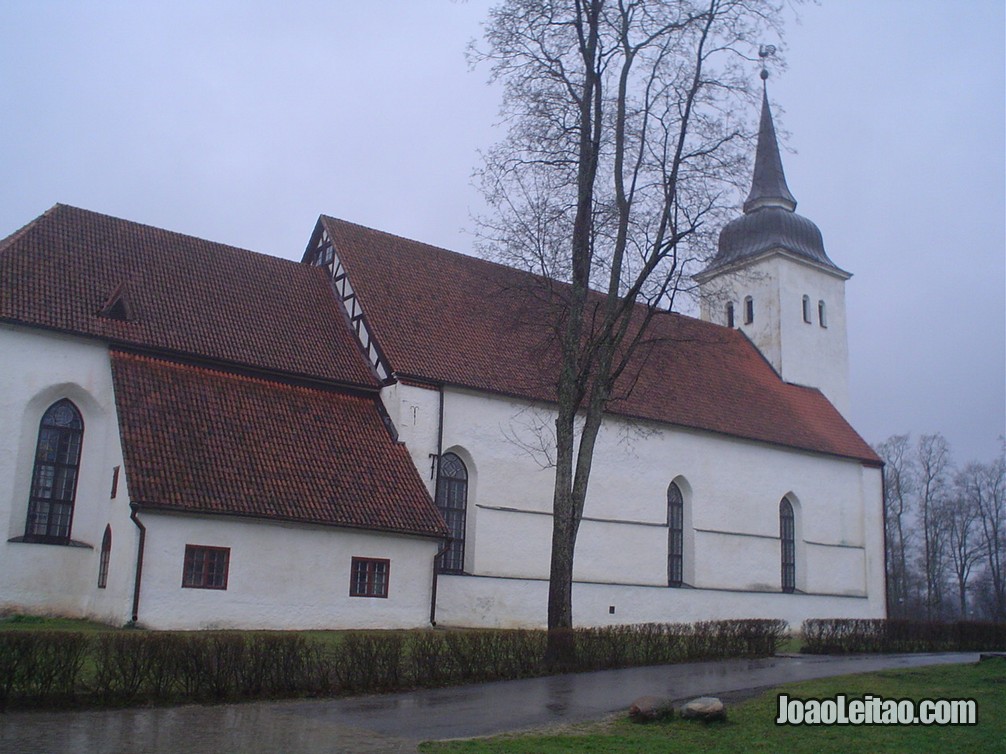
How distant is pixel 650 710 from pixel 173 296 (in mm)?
16861

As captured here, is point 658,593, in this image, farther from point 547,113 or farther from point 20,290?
point 20,290

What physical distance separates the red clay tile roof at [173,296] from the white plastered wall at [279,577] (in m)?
4.75

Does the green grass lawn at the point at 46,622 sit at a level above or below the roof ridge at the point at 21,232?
below

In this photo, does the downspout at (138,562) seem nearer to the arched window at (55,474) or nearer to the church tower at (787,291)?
the arched window at (55,474)

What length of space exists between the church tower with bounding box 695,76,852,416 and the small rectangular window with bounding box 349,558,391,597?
64.5ft

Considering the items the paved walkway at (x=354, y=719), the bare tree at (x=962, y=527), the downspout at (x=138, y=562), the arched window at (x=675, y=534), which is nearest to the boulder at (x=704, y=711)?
the paved walkway at (x=354, y=719)

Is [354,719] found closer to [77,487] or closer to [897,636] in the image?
[77,487]

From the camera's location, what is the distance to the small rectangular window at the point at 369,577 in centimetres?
2152

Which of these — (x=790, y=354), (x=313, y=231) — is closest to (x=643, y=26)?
(x=313, y=231)

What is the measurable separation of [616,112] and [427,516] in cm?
986

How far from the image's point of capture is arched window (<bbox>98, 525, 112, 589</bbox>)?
2019cm

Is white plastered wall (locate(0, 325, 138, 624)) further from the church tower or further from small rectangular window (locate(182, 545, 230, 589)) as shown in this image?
the church tower

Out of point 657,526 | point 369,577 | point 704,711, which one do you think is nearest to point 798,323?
point 657,526

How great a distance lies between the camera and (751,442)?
3244 cm
